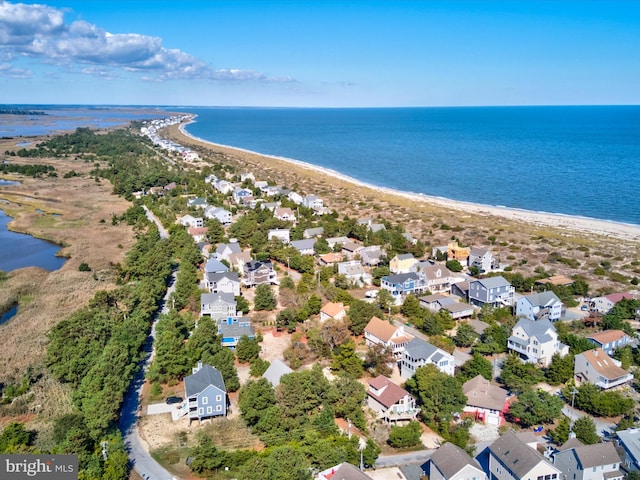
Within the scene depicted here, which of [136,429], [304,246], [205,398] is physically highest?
[304,246]

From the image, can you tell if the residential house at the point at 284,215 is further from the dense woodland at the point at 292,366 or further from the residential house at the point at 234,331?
the residential house at the point at 234,331

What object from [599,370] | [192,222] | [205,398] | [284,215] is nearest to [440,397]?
[599,370]

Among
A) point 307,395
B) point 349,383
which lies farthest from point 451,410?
point 307,395

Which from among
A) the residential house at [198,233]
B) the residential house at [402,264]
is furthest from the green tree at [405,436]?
the residential house at [198,233]

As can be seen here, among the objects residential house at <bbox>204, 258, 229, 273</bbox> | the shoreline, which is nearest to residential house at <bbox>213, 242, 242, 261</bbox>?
residential house at <bbox>204, 258, 229, 273</bbox>

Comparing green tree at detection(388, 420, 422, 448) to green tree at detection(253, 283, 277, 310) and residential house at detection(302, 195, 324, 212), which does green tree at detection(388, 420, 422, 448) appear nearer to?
green tree at detection(253, 283, 277, 310)

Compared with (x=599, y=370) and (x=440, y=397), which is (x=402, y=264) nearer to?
(x=599, y=370)

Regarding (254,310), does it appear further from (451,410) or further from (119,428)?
(451,410)
